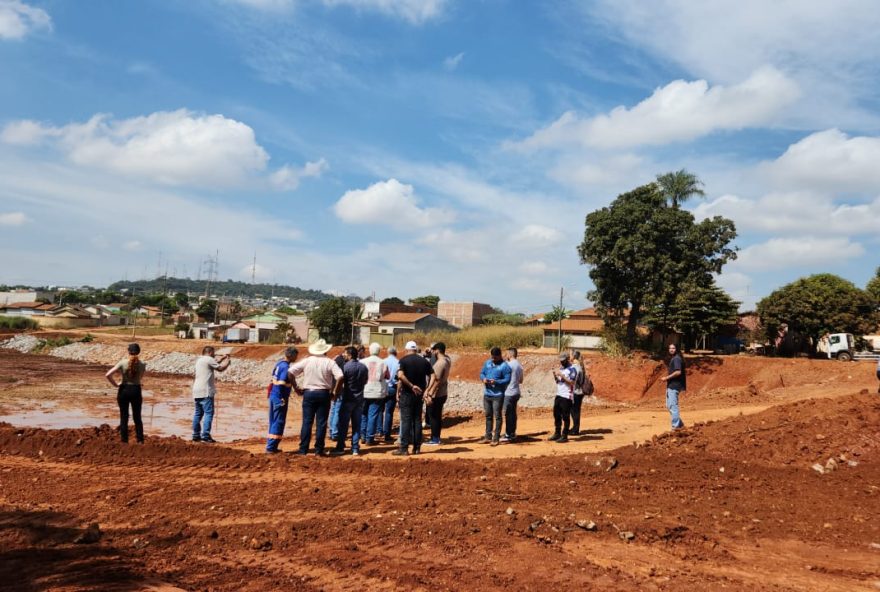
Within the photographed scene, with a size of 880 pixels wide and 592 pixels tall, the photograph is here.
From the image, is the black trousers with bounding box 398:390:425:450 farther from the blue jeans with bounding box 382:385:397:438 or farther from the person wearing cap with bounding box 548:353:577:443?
the person wearing cap with bounding box 548:353:577:443

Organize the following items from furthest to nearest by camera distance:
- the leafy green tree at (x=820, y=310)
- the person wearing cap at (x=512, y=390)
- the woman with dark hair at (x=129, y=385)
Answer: the leafy green tree at (x=820, y=310), the person wearing cap at (x=512, y=390), the woman with dark hair at (x=129, y=385)

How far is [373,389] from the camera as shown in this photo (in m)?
10.3

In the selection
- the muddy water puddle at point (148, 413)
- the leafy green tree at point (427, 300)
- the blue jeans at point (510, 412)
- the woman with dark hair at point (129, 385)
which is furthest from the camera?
the leafy green tree at point (427, 300)

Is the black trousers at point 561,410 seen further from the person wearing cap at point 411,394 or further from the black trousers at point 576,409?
the person wearing cap at point 411,394

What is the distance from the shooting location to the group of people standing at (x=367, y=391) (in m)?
9.36

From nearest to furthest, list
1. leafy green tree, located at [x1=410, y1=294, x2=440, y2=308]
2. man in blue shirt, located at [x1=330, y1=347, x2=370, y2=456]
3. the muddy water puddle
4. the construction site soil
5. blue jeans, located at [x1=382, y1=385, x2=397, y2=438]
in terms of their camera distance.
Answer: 1. the construction site soil
2. man in blue shirt, located at [x1=330, y1=347, x2=370, y2=456]
3. blue jeans, located at [x1=382, y1=385, x2=397, y2=438]
4. the muddy water puddle
5. leafy green tree, located at [x1=410, y1=294, x2=440, y2=308]

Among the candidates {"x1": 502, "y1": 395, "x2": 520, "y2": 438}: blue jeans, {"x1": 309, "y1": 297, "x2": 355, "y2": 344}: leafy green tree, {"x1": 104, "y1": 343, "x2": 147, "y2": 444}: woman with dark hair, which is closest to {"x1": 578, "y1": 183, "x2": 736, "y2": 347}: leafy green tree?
{"x1": 502, "y1": 395, "x2": 520, "y2": 438}: blue jeans

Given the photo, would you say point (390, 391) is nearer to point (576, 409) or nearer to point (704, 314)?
point (576, 409)

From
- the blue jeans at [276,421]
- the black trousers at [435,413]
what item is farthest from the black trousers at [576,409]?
the blue jeans at [276,421]

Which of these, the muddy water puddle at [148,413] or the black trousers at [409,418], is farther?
the muddy water puddle at [148,413]

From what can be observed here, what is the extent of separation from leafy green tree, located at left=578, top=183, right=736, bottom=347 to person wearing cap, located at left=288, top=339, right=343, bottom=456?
Answer: 21.3 m

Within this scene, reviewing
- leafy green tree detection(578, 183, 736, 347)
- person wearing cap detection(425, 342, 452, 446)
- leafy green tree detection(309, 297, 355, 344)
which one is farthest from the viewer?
leafy green tree detection(309, 297, 355, 344)

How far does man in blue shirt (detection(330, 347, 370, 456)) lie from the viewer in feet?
31.9

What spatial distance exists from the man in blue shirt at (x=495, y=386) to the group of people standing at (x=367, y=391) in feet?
0.06
